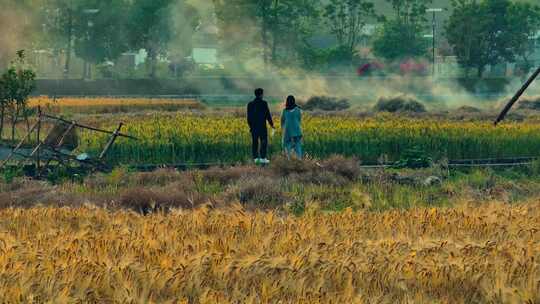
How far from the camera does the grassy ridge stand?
2928cm

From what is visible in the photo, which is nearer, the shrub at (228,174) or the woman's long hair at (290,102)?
the shrub at (228,174)

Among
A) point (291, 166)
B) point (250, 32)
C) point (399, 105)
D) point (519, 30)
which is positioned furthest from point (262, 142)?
point (250, 32)

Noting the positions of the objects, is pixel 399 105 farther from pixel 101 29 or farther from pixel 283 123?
pixel 101 29

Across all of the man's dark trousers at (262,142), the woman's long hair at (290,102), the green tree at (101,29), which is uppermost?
the green tree at (101,29)

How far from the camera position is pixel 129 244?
36.6 ft

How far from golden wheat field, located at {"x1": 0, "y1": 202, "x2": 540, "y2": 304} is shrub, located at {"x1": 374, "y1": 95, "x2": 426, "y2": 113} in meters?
39.1

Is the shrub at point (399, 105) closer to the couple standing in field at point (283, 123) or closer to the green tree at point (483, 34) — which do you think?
the couple standing in field at point (283, 123)

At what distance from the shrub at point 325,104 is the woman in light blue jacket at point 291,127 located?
28686 mm

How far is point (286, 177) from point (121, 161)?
20.2 feet

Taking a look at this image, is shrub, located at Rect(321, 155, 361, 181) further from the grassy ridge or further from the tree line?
the tree line

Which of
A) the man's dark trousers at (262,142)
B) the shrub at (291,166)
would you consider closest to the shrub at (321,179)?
the shrub at (291,166)

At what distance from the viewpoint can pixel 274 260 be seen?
9.86 metres

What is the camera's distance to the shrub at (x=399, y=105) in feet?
172

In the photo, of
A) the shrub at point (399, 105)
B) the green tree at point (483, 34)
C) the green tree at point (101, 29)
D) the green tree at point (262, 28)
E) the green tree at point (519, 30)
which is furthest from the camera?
the green tree at point (262, 28)
